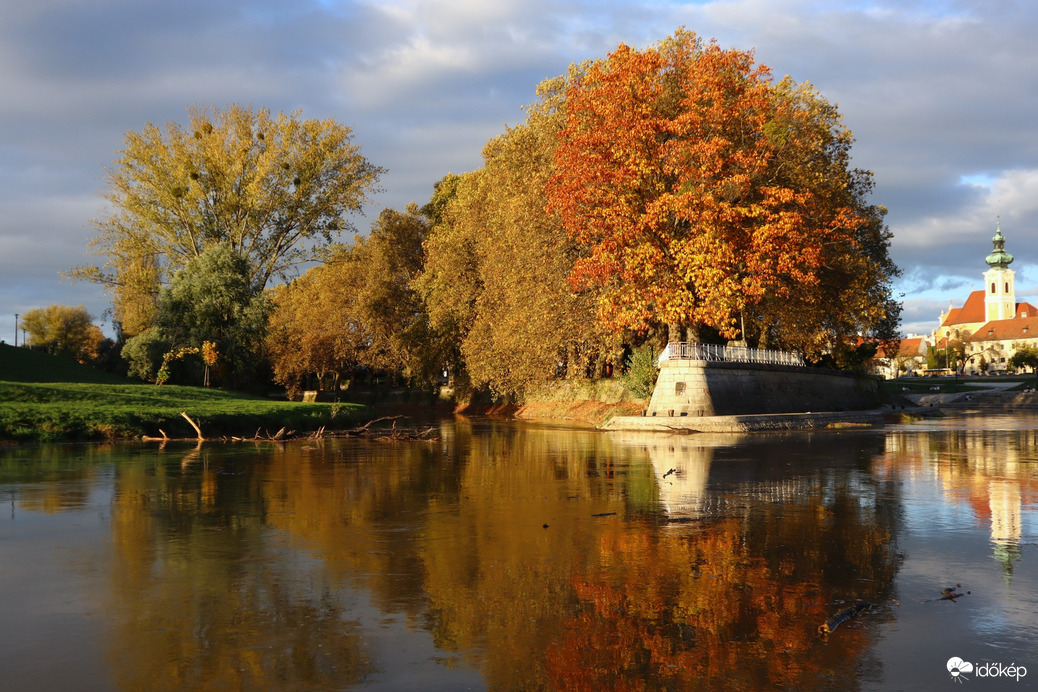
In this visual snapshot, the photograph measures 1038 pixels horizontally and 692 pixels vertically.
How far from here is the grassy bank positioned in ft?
76.4

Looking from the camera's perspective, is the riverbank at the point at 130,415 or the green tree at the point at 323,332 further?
the green tree at the point at 323,332

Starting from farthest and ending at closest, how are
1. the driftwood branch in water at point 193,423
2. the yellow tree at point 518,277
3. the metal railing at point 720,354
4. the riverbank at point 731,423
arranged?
the yellow tree at point 518,277
the metal railing at point 720,354
the riverbank at point 731,423
the driftwood branch in water at point 193,423

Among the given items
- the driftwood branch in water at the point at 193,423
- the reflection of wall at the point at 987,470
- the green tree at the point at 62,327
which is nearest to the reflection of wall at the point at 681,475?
the reflection of wall at the point at 987,470

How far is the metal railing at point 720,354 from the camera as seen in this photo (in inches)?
1383

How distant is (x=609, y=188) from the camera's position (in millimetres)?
35844

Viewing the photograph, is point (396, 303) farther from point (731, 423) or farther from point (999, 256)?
point (999, 256)

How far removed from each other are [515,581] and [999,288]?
215835 mm

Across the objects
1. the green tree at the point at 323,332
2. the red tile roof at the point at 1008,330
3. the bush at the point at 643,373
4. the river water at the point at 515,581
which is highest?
the red tile roof at the point at 1008,330

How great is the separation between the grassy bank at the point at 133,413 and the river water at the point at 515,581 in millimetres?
8818

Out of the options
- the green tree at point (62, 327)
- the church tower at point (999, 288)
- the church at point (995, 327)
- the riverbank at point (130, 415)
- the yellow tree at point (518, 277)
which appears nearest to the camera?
the riverbank at point (130, 415)

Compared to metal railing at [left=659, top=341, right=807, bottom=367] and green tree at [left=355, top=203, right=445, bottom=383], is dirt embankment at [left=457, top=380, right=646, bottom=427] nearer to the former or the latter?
metal railing at [left=659, top=341, right=807, bottom=367]

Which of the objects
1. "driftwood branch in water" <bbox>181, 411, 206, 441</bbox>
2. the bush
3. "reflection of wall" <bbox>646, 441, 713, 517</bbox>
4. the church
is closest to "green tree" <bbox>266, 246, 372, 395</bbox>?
the bush

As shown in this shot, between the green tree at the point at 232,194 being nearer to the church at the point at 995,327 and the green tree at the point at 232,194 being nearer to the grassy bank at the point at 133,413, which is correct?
the grassy bank at the point at 133,413

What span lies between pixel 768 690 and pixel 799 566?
3.33 m
